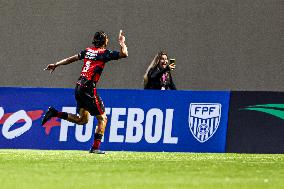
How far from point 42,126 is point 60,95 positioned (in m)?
0.65

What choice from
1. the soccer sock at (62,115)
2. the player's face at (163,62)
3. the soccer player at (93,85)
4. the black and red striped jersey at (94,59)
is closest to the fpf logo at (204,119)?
the player's face at (163,62)

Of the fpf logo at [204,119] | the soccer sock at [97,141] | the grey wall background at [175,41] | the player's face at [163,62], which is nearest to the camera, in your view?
the soccer sock at [97,141]

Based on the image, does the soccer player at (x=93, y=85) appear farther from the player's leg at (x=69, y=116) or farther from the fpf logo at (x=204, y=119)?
the fpf logo at (x=204, y=119)

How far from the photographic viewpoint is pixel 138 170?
14.0 metres

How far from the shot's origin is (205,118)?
752 inches

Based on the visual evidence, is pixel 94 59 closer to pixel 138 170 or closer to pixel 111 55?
pixel 111 55

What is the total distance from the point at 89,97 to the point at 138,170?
408cm

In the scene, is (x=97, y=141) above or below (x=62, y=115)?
below

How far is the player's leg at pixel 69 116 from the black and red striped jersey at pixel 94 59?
734mm

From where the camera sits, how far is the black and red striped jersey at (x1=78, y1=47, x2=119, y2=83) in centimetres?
1769

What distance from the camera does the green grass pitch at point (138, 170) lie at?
11.9 meters

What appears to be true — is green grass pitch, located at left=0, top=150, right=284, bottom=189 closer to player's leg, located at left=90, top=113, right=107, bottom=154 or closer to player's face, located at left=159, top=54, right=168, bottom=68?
player's leg, located at left=90, top=113, right=107, bottom=154

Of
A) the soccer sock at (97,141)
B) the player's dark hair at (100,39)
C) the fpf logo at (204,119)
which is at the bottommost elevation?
the soccer sock at (97,141)

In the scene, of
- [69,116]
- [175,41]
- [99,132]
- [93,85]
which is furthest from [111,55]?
[175,41]
